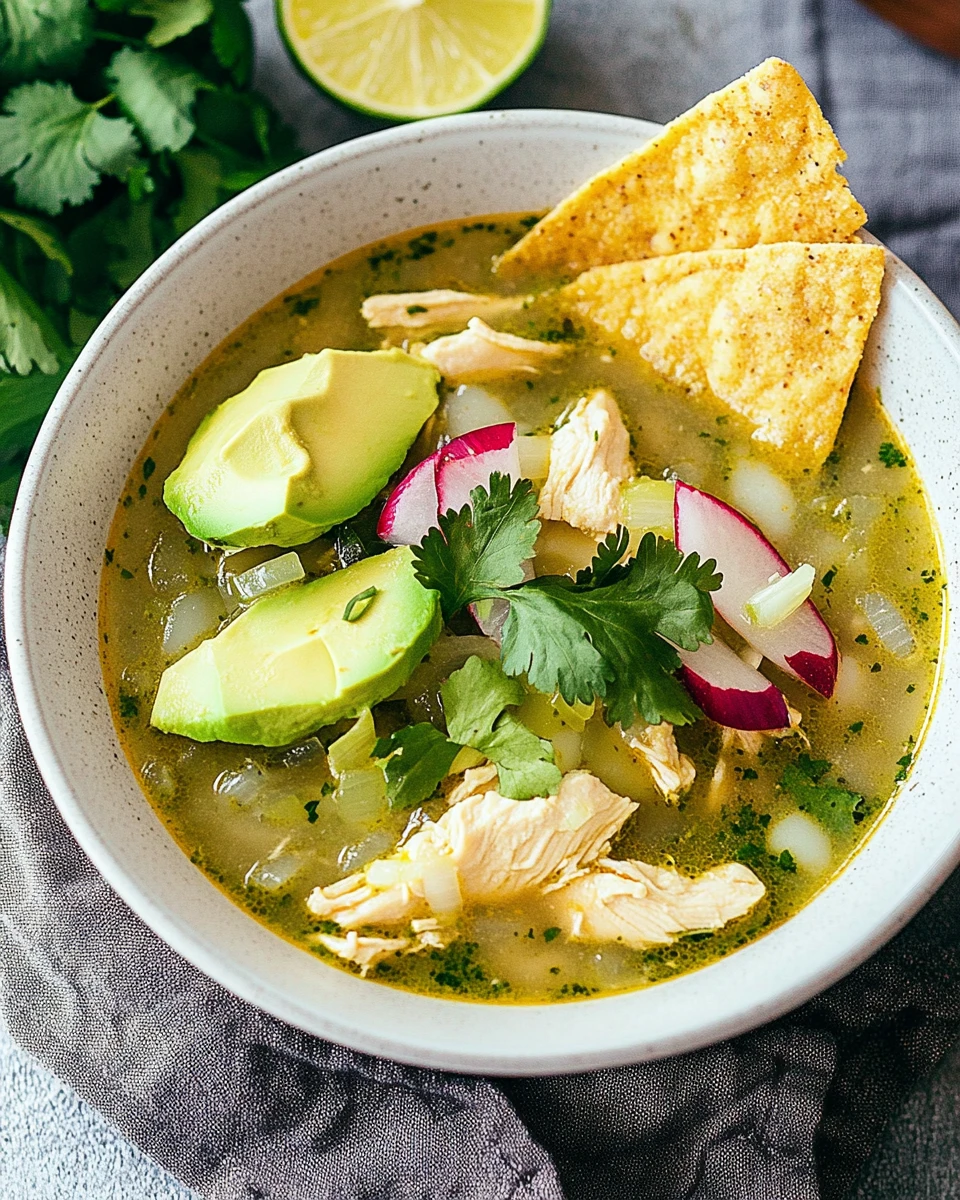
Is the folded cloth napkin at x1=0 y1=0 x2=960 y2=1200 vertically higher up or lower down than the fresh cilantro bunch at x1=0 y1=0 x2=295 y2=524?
lower down

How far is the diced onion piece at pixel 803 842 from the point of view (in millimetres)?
2637

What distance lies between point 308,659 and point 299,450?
411 millimetres

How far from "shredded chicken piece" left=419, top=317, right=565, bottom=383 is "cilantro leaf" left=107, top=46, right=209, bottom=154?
2.71 ft

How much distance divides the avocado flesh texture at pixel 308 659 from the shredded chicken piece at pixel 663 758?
469mm

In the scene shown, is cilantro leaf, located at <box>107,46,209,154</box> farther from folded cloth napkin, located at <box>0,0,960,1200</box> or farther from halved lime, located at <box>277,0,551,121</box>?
folded cloth napkin, located at <box>0,0,960,1200</box>

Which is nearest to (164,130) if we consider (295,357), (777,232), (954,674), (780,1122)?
(295,357)

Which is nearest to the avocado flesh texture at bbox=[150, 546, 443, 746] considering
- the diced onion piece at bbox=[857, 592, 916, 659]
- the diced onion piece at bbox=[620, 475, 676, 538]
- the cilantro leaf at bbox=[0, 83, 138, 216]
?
the diced onion piece at bbox=[620, 475, 676, 538]

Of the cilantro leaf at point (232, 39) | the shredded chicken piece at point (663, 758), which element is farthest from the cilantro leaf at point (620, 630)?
the cilantro leaf at point (232, 39)

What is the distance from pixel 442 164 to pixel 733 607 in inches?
48.8

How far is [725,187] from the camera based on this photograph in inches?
114

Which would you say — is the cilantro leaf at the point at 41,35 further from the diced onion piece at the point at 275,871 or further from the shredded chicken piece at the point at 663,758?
the shredded chicken piece at the point at 663,758

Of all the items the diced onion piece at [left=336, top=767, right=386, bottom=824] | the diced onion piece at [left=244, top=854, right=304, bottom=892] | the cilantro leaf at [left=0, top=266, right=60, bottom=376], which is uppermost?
the cilantro leaf at [left=0, top=266, right=60, bottom=376]

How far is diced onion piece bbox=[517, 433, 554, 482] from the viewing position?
282cm

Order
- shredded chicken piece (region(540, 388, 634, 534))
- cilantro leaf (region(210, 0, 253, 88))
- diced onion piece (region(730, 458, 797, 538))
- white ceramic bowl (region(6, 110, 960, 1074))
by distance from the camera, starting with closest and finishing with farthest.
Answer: white ceramic bowl (region(6, 110, 960, 1074)), shredded chicken piece (region(540, 388, 634, 534)), diced onion piece (region(730, 458, 797, 538)), cilantro leaf (region(210, 0, 253, 88))
